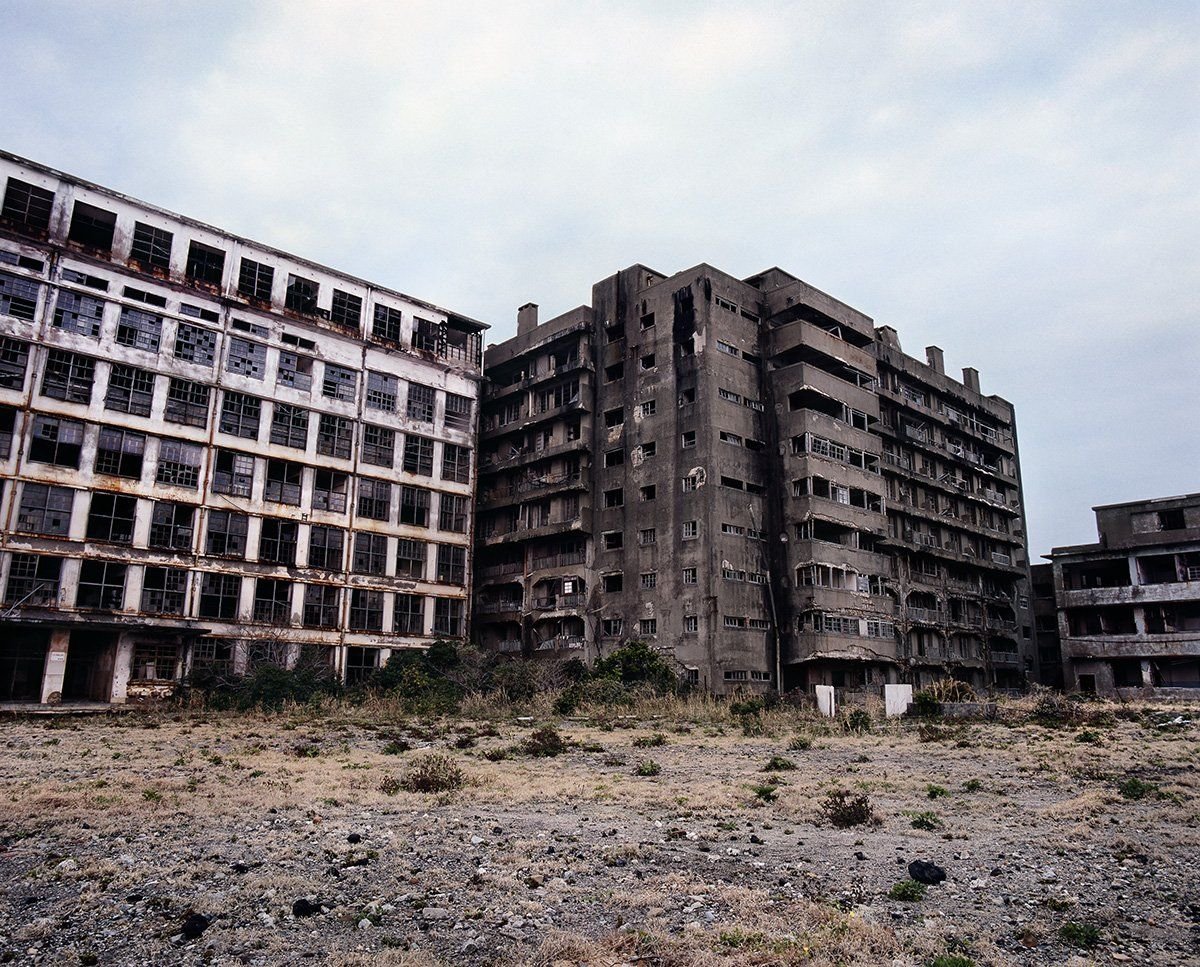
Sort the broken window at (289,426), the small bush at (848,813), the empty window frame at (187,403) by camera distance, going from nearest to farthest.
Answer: the small bush at (848,813), the empty window frame at (187,403), the broken window at (289,426)

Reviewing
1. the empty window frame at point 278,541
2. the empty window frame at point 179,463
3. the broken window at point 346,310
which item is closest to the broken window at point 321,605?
the empty window frame at point 278,541

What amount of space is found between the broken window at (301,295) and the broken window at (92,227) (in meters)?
9.64

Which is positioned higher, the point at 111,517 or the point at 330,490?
the point at 330,490

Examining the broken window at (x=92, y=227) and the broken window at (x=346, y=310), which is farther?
the broken window at (x=346, y=310)

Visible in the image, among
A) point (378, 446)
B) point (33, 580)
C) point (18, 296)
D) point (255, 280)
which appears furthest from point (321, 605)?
point (18, 296)

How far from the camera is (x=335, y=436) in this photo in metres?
54.6

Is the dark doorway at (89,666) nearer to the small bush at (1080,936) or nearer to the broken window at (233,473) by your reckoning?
the broken window at (233,473)

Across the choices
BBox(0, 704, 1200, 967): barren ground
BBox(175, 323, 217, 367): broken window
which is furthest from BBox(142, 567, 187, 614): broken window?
BBox(0, 704, 1200, 967): barren ground

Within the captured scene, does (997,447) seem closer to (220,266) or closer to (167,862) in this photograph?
(220,266)

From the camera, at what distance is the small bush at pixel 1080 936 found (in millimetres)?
7539

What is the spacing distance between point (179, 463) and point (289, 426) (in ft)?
21.8

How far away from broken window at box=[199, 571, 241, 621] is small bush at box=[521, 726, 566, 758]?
3015cm

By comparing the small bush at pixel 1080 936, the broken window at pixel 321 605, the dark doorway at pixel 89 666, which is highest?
the broken window at pixel 321 605

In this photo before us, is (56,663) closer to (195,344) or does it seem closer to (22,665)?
(22,665)
